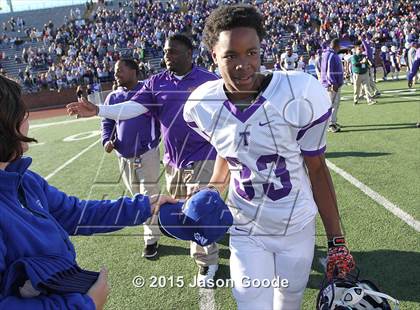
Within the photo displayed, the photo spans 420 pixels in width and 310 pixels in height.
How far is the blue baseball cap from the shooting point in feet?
5.93

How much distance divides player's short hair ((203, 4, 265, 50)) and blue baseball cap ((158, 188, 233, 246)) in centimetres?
77

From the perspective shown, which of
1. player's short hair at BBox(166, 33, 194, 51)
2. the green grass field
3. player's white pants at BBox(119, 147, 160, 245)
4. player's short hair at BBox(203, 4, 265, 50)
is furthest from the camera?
player's white pants at BBox(119, 147, 160, 245)

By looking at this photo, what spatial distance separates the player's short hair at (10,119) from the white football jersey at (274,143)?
984mm

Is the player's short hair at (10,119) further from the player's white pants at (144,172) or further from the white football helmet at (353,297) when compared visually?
the player's white pants at (144,172)

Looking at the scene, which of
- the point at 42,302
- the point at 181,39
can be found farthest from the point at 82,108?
the point at 42,302

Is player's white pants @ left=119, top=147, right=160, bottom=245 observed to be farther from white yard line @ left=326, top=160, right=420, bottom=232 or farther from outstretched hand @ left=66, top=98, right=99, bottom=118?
white yard line @ left=326, top=160, right=420, bottom=232

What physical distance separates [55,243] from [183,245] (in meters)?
3.05

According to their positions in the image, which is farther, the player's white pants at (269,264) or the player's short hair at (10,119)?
the player's white pants at (269,264)

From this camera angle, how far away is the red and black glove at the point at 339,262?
200 cm

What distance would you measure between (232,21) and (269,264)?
119cm

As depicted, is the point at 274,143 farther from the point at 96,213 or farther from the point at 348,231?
the point at 348,231

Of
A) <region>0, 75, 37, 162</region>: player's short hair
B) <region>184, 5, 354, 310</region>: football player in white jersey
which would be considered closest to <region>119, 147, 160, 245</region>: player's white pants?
<region>184, 5, 354, 310</region>: football player in white jersey

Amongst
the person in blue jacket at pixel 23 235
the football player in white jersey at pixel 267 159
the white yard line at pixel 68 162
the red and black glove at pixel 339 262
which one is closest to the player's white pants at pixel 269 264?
the football player in white jersey at pixel 267 159

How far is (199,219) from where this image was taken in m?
1.79
